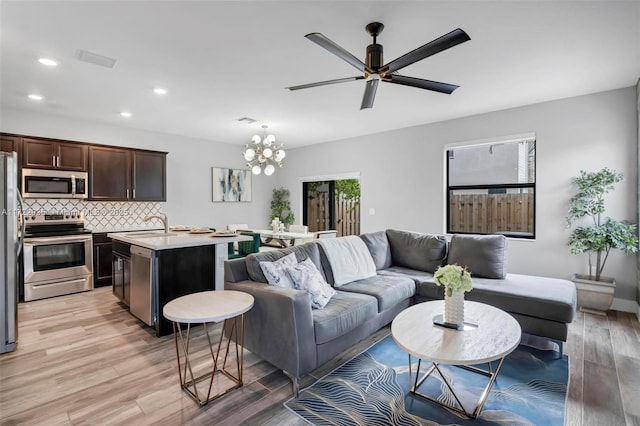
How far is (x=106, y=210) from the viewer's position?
540cm

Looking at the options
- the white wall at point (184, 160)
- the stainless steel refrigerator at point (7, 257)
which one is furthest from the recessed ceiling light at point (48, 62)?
the white wall at point (184, 160)

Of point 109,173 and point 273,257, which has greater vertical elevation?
point 109,173

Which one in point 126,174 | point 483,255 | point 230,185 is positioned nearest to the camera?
point 483,255

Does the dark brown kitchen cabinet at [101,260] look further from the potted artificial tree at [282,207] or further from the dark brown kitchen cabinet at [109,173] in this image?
the potted artificial tree at [282,207]

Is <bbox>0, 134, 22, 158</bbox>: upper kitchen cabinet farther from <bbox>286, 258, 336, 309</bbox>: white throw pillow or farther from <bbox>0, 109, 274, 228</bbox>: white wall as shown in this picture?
<bbox>286, 258, 336, 309</bbox>: white throw pillow

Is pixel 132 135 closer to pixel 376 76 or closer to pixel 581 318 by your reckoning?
pixel 376 76

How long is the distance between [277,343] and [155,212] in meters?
4.81

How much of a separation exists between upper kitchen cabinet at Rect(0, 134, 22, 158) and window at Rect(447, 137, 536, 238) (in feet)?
21.2

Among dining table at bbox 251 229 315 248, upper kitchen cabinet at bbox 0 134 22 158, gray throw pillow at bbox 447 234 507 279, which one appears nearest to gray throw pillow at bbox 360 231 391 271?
gray throw pillow at bbox 447 234 507 279

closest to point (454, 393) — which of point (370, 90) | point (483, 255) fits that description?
point (483, 255)

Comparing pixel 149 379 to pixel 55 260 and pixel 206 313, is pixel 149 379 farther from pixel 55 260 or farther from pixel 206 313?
pixel 55 260

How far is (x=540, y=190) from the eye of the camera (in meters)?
4.34

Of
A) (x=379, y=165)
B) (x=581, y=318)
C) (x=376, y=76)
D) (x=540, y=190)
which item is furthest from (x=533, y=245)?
(x=376, y=76)

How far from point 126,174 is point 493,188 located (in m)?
6.08
